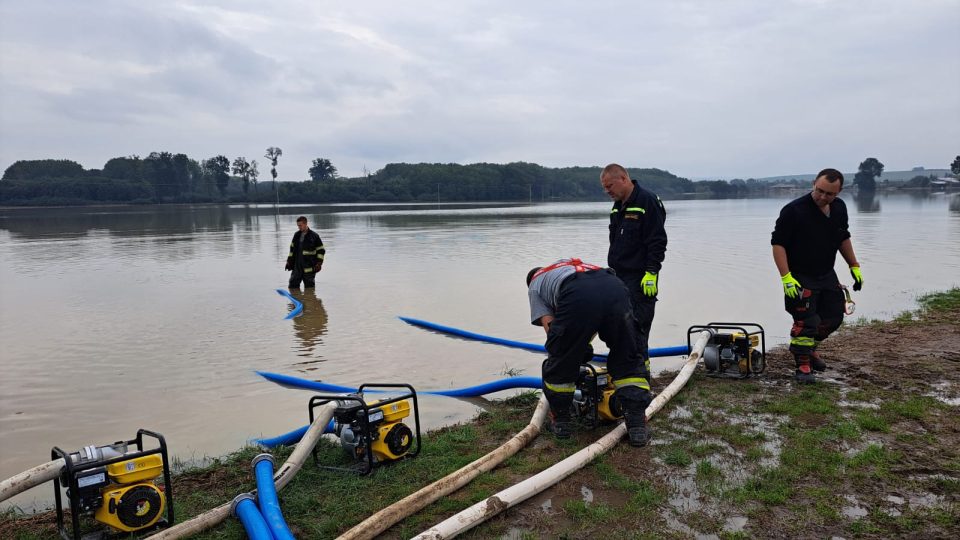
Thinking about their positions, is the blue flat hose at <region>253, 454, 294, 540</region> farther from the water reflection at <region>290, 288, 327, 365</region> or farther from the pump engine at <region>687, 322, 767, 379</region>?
the pump engine at <region>687, 322, 767, 379</region>

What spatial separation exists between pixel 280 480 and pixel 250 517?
0.56 meters

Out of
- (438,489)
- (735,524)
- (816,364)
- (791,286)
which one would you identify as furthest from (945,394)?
(438,489)

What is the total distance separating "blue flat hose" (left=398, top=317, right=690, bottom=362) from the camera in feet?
24.0

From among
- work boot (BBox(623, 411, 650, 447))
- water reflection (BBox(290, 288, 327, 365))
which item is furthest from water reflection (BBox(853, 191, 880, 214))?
work boot (BBox(623, 411, 650, 447))

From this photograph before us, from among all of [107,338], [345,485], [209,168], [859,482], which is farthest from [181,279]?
[209,168]

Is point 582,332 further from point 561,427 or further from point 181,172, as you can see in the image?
point 181,172

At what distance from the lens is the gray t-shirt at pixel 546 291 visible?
14.8 feet

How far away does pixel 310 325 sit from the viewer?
981cm

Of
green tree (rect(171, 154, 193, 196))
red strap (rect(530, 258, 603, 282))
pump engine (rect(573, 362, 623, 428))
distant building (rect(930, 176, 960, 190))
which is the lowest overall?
pump engine (rect(573, 362, 623, 428))

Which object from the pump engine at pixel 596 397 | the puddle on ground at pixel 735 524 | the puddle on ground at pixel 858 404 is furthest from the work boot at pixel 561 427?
the puddle on ground at pixel 858 404

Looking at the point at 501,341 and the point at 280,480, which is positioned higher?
the point at 280,480

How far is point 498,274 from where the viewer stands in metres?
14.8

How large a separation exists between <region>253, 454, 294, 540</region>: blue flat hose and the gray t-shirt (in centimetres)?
201

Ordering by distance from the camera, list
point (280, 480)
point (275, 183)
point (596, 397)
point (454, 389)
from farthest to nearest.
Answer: point (275, 183)
point (454, 389)
point (596, 397)
point (280, 480)
